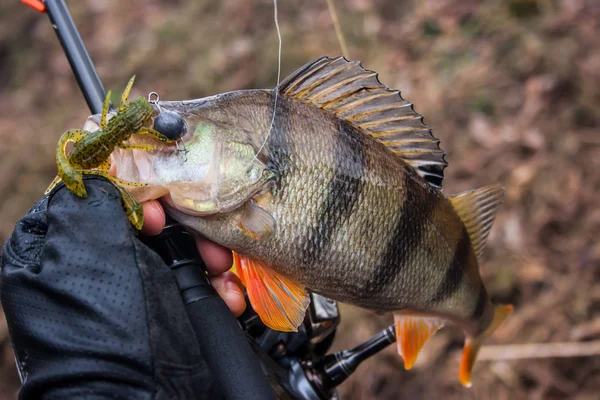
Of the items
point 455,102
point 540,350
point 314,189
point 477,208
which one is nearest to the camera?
point 314,189

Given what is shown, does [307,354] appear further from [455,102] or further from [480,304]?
[455,102]

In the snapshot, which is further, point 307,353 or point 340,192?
point 307,353

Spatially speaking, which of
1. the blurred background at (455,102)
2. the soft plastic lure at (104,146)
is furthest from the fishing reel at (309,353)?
the blurred background at (455,102)

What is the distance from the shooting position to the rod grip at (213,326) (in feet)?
3.70

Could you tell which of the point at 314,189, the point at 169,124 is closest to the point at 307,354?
the point at 314,189

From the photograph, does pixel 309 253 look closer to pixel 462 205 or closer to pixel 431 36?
pixel 462 205

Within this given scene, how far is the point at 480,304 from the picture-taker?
1.71 metres

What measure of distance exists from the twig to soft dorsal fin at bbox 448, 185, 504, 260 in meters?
1.30

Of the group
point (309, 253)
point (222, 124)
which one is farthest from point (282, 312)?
point (222, 124)

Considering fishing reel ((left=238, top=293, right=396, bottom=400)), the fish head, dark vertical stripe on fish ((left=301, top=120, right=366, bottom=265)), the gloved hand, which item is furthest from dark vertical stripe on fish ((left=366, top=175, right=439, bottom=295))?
the gloved hand

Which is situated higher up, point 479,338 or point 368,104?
point 368,104

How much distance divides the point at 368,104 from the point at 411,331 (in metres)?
0.67

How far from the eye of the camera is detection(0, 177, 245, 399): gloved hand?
977 mm

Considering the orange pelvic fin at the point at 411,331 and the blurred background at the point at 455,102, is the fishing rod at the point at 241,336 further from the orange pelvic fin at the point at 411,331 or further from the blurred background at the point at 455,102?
the blurred background at the point at 455,102
